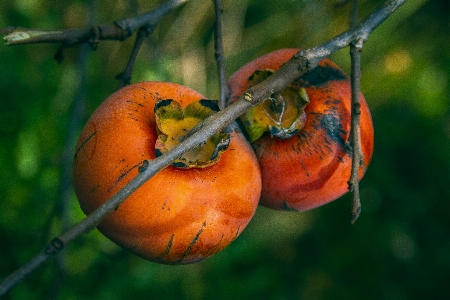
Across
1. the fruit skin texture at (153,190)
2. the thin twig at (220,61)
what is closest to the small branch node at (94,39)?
the fruit skin texture at (153,190)

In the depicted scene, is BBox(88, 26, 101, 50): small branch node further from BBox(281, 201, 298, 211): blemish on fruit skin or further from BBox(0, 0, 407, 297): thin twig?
BBox(281, 201, 298, 211): blemish on fruit skin

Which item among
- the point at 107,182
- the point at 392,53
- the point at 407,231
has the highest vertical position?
Answer: the point at 107,182

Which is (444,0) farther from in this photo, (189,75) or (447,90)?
(189,75)

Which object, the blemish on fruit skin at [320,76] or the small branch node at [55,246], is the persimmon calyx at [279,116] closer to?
the blemish on fruit skin at [320,76]

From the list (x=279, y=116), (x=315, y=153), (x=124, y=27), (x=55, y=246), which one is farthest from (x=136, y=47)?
(x=55, y=246)

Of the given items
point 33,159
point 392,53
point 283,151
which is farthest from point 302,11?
point 283,151

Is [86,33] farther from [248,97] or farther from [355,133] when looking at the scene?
[355,133]
